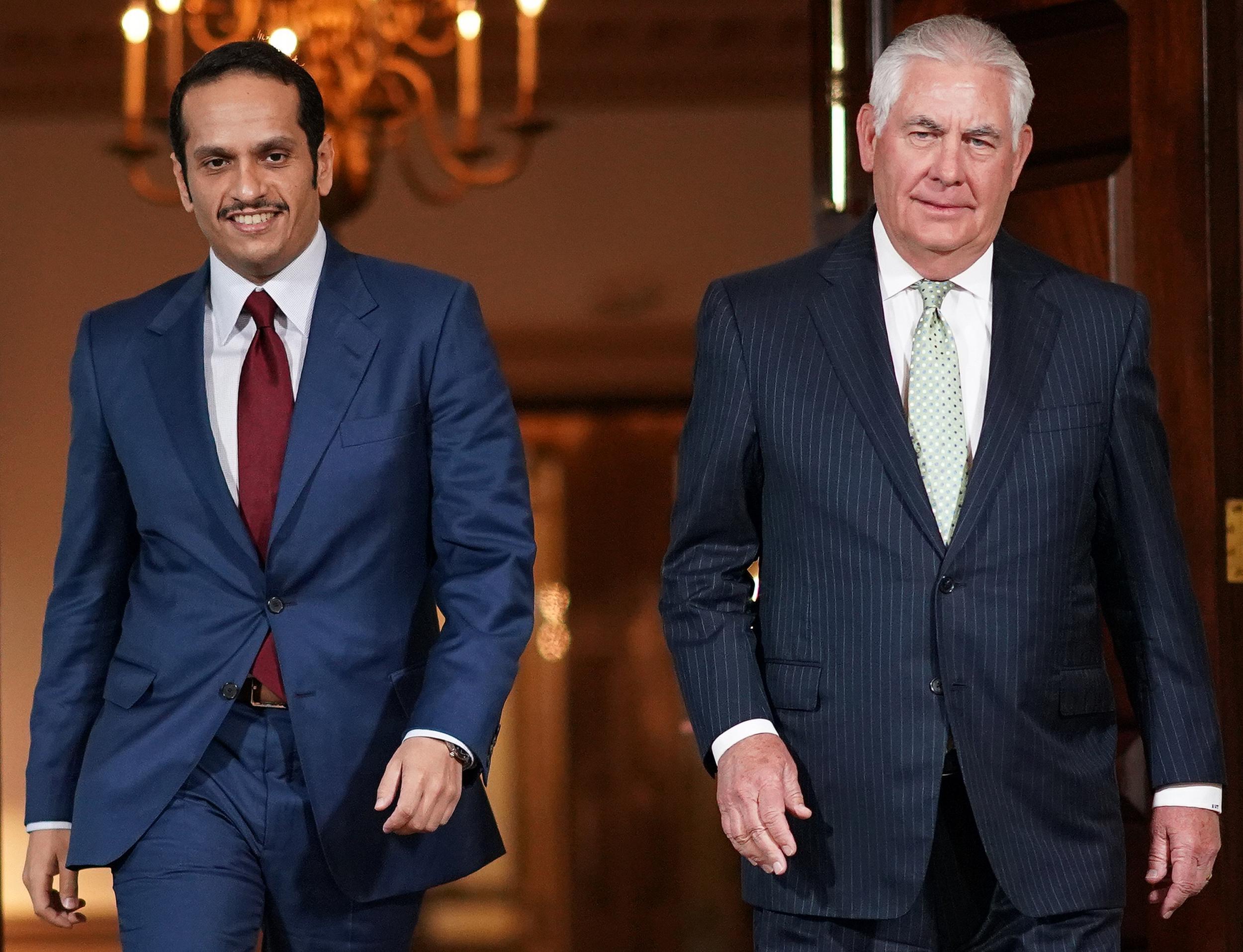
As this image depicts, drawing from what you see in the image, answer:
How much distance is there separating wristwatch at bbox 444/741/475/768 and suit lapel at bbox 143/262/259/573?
310 millimetres

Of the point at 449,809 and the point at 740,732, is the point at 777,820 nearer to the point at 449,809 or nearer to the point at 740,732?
the point at 740,732

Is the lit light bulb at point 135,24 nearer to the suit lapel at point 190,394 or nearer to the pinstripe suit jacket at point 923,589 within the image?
the suit lapel at point 190,394

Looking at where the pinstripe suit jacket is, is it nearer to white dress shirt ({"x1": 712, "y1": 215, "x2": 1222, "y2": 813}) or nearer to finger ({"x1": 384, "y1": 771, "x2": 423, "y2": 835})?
white dress shirt ({"x1": 712, "y1": 215, "x2": 1222, "y2": 813})

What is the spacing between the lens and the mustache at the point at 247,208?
213cm

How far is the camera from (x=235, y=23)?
17.3 feet

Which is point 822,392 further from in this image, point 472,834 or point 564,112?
point 564,112

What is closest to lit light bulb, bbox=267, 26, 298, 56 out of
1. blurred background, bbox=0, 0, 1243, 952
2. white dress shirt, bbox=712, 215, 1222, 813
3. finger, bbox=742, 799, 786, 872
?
blurred background, bbox=0, 0, 1243, 952

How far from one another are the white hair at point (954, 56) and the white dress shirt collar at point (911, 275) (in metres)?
0.14

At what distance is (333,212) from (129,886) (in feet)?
13.7

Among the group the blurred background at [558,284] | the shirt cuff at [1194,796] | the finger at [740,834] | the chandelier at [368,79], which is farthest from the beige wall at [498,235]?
the finger at [740,834]

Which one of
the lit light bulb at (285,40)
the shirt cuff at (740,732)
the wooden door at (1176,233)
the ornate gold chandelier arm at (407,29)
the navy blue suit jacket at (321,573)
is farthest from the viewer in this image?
the ornate gold chandelier arm at (407,29)

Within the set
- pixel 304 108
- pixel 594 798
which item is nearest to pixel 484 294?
pixel 594 798

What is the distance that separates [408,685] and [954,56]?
96 centimetres

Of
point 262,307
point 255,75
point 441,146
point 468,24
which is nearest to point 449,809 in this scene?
point 262,307
